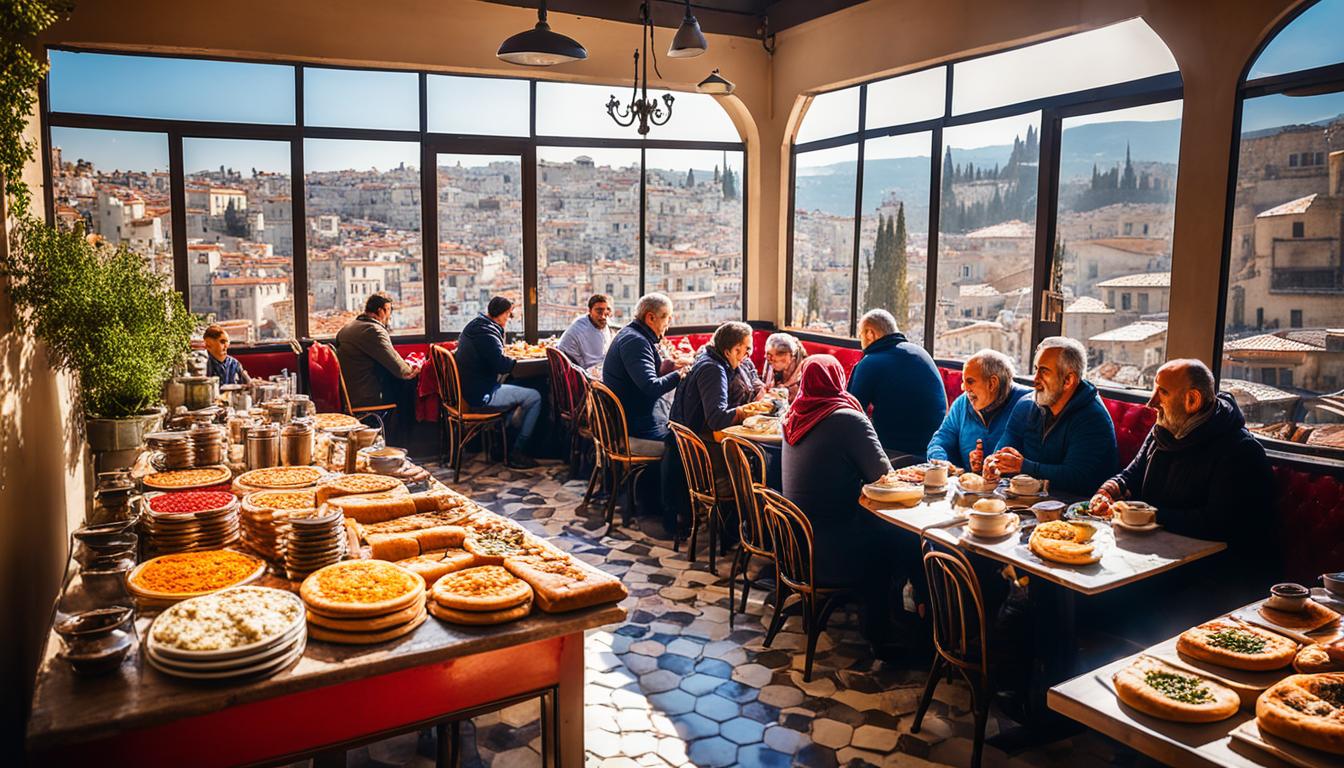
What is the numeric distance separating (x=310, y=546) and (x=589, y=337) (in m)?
5.41

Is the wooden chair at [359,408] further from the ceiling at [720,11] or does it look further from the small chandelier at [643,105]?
the ceiling at [720,11]

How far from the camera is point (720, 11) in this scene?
8.89m

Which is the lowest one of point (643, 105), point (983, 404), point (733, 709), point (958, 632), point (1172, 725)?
point (733, 709)

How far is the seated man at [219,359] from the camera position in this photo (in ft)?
19.8

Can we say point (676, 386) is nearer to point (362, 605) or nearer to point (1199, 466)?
point (1199, 466)

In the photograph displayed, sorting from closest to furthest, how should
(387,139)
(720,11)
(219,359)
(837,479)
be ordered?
(837,479), (219,359), (387,139), (720,11)

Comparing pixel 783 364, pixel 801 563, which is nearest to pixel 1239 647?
pixel 801 563

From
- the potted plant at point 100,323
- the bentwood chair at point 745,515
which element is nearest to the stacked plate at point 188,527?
the potted plant at point 100,323

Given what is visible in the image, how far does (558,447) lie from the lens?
832 centimetres

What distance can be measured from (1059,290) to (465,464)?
504 centimetres

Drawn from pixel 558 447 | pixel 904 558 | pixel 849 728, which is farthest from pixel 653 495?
pixel 849 728

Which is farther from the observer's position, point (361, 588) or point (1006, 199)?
point (1006, 199)

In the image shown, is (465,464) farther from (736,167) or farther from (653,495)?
(736,167)

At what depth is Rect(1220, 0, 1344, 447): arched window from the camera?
177 inches
